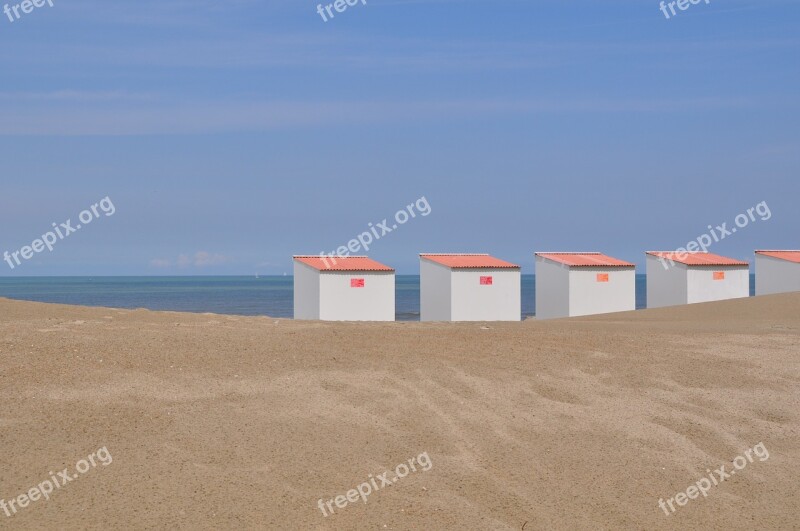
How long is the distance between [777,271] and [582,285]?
8830 millimetres

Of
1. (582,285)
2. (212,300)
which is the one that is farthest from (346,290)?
(212,300)

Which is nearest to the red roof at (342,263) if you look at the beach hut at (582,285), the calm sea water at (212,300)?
the beach hut at (582,285)

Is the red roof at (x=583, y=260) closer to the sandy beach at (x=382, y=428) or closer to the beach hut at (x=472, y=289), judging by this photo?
the beach hut at (x=472, y=289)

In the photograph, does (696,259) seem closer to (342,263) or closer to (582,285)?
(582,285)

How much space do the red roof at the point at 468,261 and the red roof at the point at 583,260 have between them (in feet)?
6.51

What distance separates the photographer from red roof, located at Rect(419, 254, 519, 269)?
29.6 metres

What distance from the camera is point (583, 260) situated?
3153 centimetres

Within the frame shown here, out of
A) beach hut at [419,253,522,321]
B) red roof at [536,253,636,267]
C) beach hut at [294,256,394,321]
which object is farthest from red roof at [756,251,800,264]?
beach hut at [294,256,394,321]

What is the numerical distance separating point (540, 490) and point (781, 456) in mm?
3381

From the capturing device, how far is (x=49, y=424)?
916 cm

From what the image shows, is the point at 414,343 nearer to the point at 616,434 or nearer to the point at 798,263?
the point at 616,434

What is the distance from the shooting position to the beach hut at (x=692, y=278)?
31953 mm

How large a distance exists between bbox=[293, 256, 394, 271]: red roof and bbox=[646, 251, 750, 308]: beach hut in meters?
11.0

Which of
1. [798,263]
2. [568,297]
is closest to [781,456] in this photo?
[568,297]
